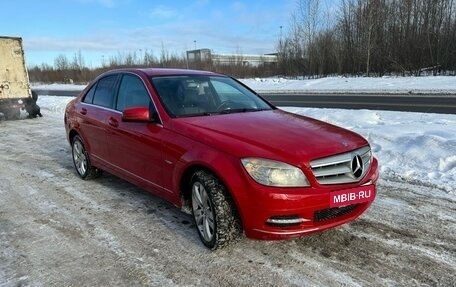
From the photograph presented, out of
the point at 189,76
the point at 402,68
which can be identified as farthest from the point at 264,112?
the point at 402,68

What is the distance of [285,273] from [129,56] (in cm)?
5449

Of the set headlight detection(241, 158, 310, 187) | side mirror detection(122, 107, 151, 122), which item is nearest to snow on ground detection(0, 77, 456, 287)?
headlight detection(241, 158, 310, 187)

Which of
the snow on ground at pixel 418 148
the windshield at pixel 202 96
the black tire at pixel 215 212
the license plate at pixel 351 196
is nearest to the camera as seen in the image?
the license plate at pixel 351 196

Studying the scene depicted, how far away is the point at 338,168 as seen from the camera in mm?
3492

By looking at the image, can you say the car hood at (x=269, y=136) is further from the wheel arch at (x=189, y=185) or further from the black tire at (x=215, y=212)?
the black tire at (x=215, y=212)

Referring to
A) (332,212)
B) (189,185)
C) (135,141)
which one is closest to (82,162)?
(135,141)

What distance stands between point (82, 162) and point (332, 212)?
4209 mm

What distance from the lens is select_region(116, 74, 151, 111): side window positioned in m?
4.71

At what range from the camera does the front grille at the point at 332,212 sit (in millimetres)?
3389

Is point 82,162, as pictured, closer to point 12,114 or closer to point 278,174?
point 278,174

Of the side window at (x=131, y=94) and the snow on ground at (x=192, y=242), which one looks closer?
the snow on ground at (x=192, y=242)

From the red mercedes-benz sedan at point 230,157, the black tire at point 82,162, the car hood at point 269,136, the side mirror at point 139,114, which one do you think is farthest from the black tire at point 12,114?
the car hood at point 269,136

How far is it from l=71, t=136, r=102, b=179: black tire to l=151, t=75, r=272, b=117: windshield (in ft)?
6.79

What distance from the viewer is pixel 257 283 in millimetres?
3180
